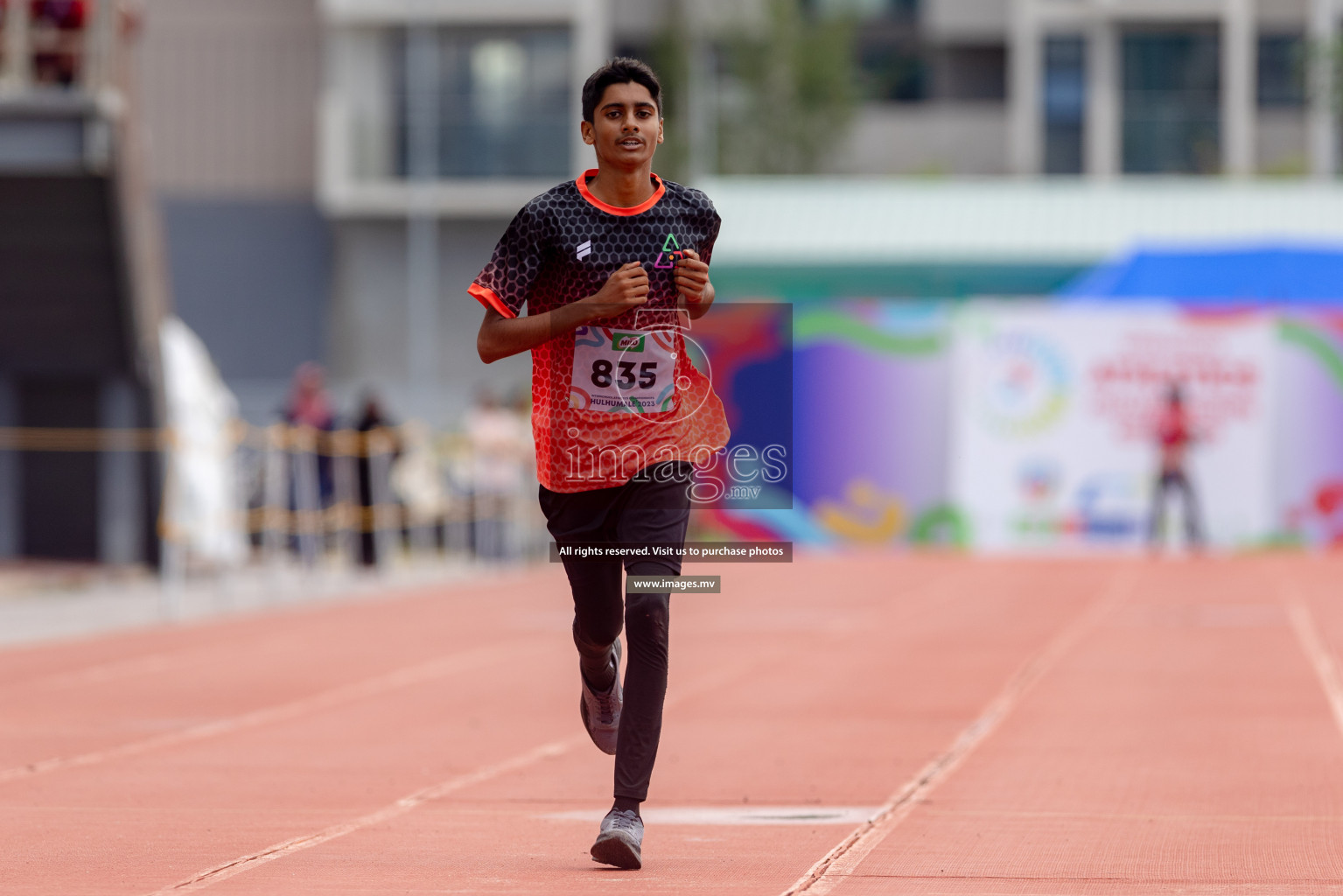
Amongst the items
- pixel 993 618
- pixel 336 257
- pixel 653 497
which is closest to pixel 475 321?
pixel 336 257

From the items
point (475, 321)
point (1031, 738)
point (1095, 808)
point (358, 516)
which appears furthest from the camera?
point (475, 321)

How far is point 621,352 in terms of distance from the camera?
620 centimetres

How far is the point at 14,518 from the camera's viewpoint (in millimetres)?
22531

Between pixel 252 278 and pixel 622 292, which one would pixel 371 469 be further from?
pixel 252 278

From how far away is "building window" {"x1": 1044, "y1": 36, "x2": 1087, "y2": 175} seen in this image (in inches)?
2037

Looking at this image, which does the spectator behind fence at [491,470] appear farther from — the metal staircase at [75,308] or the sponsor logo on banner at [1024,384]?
the sponsor logo on banner at [1024,384]

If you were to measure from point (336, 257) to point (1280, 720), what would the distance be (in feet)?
131

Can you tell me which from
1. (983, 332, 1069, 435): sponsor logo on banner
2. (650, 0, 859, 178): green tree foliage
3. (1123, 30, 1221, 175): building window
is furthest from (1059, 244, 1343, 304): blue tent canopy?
(1123, 30, 1221, 175): building window

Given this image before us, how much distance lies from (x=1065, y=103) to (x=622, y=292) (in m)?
47.3

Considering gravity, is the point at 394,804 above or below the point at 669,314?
below

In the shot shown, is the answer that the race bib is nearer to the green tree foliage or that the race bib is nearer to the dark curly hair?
the dark curly hair

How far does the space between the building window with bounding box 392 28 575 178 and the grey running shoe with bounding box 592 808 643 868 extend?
139 feet

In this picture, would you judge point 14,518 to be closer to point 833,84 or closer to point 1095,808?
point 1095,808

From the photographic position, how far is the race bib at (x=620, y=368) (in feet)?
20.3
